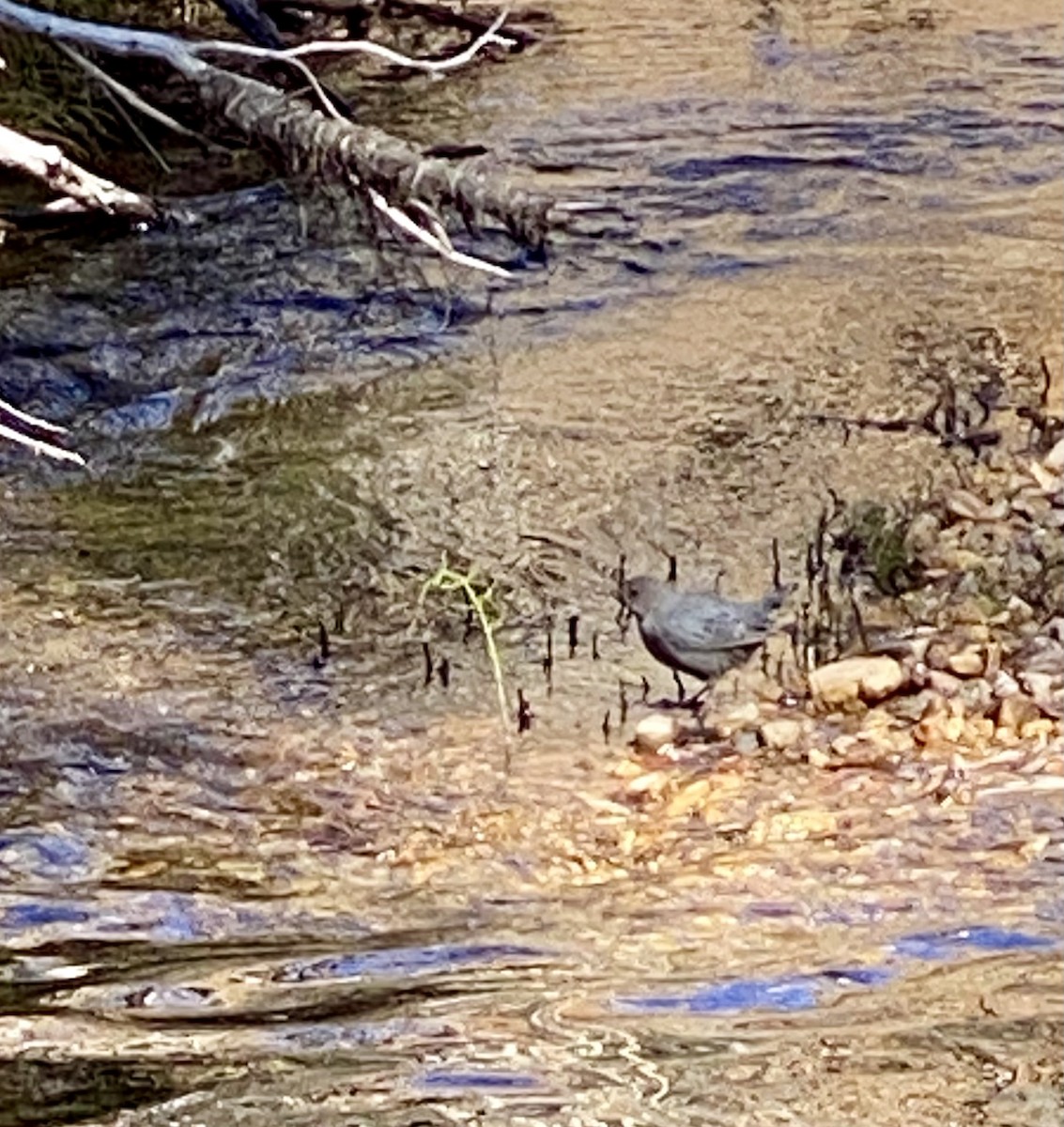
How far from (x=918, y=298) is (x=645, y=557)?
309mm

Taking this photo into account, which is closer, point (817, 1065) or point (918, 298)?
point (817, 1065)

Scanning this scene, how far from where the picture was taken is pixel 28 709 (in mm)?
1586

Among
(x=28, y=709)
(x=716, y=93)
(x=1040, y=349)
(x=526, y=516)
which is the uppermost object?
(x=716, y=93)

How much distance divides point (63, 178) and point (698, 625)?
0.57m

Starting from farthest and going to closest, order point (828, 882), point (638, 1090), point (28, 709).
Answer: point (28, 709), point (828, 882), point (638, 1090)

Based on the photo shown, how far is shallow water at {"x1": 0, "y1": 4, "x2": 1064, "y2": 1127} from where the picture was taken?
1.38 meters

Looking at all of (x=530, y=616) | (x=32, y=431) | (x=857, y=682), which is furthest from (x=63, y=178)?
(x=857, y=682)

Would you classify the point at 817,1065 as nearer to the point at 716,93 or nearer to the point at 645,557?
the point at 645,557

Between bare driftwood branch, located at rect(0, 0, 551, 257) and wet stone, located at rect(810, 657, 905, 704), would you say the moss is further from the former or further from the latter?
bare driftwood branch, located at rect(0, 0, 551, 257)

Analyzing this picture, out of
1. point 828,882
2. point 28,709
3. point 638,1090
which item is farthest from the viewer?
point 28,709

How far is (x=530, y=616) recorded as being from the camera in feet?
5.36

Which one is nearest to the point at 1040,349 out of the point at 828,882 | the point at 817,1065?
the point at 828,882

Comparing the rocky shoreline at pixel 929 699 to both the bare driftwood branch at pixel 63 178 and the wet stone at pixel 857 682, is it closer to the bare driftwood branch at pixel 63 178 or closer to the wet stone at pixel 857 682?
the wet stone at pixel 857 682

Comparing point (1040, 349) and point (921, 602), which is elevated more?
point (1040, 349)
